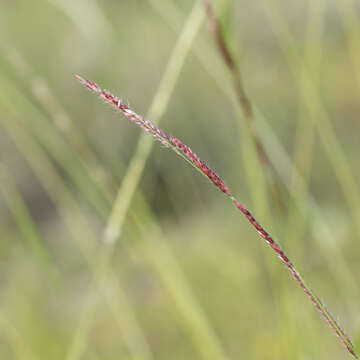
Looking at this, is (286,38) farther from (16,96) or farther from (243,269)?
(243,269)

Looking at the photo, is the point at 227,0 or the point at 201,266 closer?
the point at 227,0

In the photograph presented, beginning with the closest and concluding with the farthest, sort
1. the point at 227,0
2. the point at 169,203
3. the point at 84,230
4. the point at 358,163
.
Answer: the point at 227,0, the point at 84,230, the point at 358,163, the point at 169,203

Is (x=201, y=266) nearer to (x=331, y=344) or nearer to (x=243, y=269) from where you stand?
(x=243, y=269)

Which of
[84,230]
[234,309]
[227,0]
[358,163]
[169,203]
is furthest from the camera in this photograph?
[169,203]

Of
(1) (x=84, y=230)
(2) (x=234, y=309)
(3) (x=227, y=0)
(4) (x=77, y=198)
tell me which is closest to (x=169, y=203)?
(4) (x=77, y=198)

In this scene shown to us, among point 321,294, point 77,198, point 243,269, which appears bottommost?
point 321,294

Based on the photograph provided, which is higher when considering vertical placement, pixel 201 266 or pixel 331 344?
pixel 201 266
